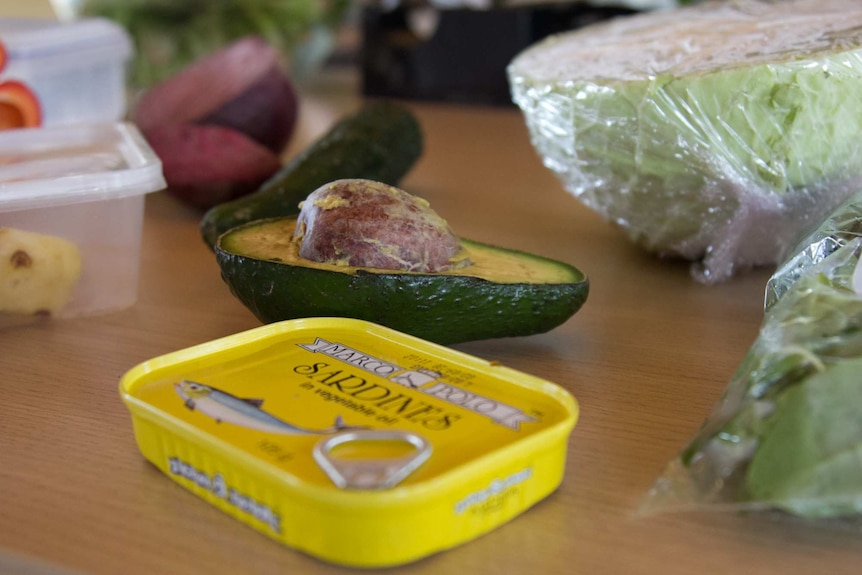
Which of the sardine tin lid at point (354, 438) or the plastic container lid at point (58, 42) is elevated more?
the sardine tin lid at point (354, 438)

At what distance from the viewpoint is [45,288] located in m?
0.75

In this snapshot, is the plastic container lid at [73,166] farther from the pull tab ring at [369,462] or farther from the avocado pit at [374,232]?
the pull tab ring at [369,462]

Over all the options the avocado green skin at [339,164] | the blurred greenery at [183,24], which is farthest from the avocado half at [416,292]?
the blurred greenery at [183,24]

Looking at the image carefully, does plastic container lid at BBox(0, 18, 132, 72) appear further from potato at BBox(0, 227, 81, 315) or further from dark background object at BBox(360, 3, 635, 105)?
dark background object at BBox(360, 3, 635, 105)

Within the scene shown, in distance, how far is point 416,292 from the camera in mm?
640

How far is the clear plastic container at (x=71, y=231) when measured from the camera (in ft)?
2.37

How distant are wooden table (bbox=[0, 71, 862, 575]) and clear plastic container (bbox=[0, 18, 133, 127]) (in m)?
0.28

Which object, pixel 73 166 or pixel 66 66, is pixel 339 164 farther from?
pixel 66 66

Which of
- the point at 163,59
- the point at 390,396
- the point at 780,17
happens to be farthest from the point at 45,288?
the point at 163,59

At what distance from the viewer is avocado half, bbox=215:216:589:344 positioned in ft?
2.10

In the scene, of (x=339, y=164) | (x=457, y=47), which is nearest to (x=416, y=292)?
(x=339, y=164)

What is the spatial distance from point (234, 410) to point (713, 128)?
0.46 meters

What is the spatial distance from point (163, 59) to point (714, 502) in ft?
5.61

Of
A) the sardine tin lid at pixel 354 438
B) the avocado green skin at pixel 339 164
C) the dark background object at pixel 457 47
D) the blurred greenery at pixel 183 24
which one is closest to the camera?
the sardine tin lid at pixel 354 438
